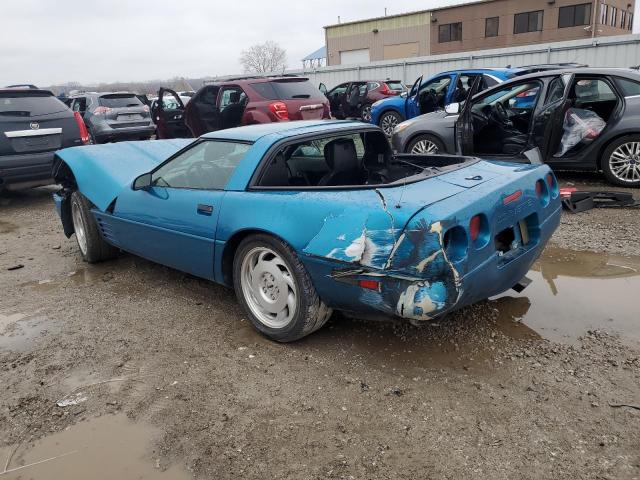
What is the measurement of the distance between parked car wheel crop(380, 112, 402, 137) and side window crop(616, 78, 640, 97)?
6.57 m

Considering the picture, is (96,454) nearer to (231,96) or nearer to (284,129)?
(284,129)

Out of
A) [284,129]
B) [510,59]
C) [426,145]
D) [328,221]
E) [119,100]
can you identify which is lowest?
[426,145]

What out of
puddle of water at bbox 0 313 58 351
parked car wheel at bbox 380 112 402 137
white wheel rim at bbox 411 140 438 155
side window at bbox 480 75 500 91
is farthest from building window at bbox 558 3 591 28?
puddle of water at bbox 0 313 58 351

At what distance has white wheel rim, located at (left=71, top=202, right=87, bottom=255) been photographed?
5.02 metres

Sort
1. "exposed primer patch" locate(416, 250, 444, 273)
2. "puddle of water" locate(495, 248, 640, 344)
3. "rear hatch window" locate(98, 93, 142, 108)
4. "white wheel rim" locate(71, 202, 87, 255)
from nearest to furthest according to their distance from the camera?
1. "exposed primer patch" locate(416, 250, 444, 273)
2. "puddle of water" locate(495, 248, 640, 344)
3. "white wheel rim" locate(71, 202, 87, 255)
4. "rear hatch window" locate(98, 93, 142, 108)

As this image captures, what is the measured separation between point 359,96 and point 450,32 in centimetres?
2974

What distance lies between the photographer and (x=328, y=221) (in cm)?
280

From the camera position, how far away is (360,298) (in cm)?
278

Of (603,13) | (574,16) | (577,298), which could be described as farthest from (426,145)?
(603,13)

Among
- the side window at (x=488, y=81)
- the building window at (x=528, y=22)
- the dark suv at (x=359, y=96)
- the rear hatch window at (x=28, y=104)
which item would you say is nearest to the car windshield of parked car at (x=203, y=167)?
the rear hatch window at (x=28, y=104)

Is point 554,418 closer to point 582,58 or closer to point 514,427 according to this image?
point 514,427

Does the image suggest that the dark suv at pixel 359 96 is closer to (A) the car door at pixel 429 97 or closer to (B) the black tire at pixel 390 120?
(B) the black tire at pixel 390 120

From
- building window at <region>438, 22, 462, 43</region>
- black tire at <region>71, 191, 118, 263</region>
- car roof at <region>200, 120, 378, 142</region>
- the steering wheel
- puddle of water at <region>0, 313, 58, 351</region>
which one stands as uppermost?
building window at <region>438, 22, 462, 43</region>

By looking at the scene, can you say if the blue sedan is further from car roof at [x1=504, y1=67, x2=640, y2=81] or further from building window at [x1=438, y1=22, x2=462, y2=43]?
building window at [x1=438, y1=22, x2=462, y2=43]
